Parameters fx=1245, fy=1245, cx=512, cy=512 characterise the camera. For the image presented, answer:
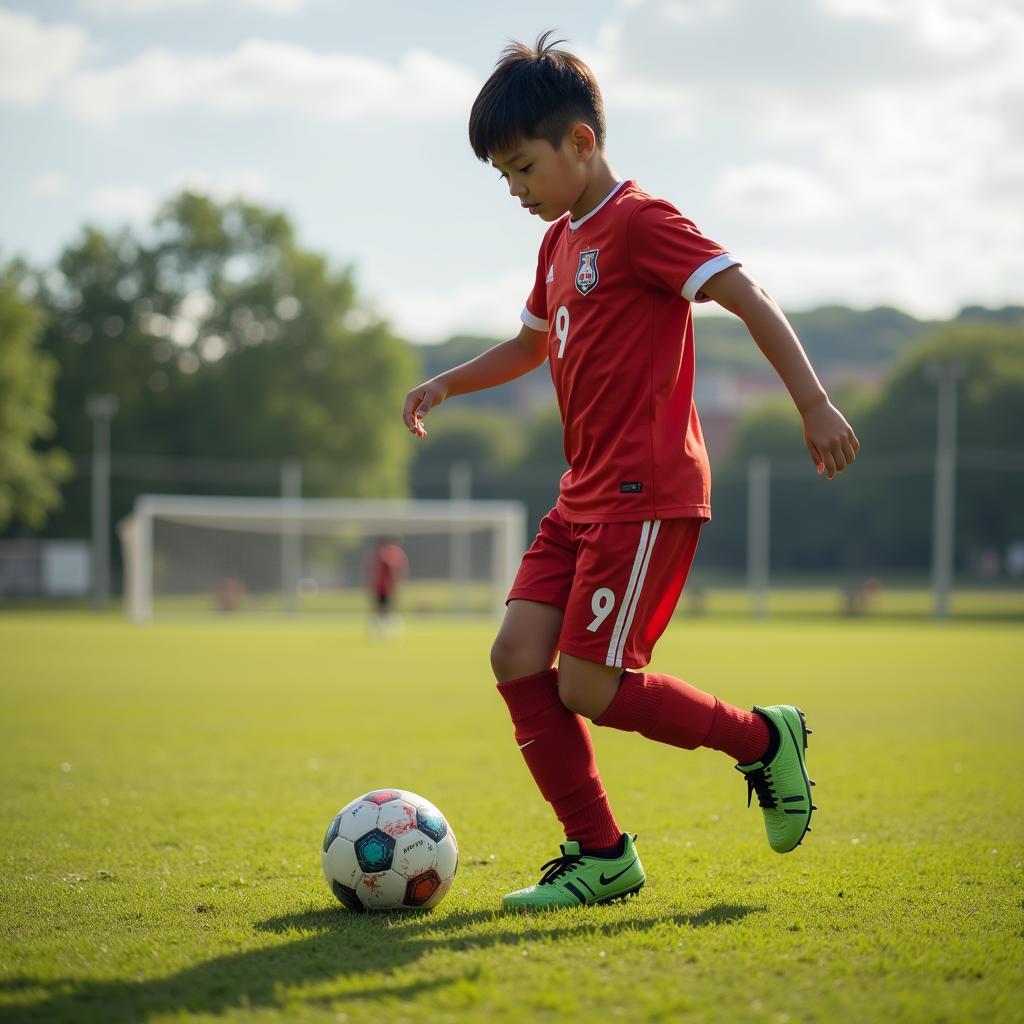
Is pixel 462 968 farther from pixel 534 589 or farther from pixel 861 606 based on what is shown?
pixel 861 606

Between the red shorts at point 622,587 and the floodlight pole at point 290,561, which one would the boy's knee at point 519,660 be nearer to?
the red shorts at point 622,587

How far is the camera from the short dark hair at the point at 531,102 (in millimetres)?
3180

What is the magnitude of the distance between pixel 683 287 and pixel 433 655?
13614 mm

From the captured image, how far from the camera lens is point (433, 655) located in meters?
16.4

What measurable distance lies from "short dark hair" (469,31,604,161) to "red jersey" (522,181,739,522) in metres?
0.25

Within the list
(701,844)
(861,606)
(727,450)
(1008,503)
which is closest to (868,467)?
(1008,503)

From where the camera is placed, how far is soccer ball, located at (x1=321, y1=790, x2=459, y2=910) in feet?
10.5

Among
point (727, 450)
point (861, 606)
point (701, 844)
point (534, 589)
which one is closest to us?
point (534, 589)

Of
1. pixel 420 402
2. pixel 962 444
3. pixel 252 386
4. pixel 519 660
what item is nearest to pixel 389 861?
pixel 519 660

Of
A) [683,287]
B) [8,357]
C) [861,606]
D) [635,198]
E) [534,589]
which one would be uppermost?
Result: [8,357]

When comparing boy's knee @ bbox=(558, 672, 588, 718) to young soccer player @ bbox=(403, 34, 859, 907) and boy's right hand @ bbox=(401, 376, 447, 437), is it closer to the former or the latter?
young soccer player @ bbox=(403, 34, 859, 907)

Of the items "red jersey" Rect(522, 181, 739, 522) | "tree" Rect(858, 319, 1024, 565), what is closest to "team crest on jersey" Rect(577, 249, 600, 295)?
"red jersey" Rect(522, 181, 739, 522)

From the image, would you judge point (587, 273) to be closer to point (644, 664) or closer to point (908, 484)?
point (644, 664)

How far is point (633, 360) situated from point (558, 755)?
3.48 feet
